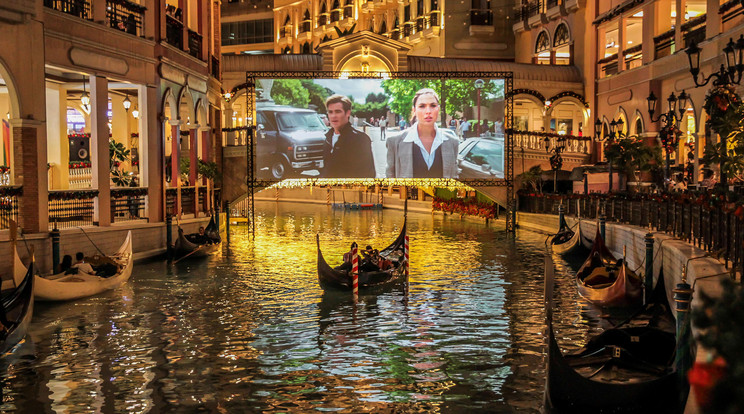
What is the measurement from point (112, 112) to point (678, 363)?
2490cm

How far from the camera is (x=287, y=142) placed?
26.8 meters

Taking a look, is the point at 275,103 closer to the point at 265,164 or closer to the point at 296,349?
the point at 265,164

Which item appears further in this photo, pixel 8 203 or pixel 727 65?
pixel 8 203

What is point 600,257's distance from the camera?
15.9 metres

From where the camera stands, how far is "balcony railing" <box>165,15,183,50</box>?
74.0ft

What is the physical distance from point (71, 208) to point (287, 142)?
984cm

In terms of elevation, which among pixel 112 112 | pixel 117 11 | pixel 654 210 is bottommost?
pixel 654 210

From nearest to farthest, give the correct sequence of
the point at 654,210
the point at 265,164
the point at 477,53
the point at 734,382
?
the point at 734,382 < the point at 654,210 < the point at 265,164 < the point at 477,53

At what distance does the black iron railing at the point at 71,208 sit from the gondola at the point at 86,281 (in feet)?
5.51

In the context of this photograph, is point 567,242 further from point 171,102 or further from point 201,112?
point 201,112

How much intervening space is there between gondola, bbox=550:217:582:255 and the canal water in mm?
1756

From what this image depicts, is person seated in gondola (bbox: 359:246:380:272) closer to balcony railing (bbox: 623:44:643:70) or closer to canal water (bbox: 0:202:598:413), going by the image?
canal water (bbox: 0:202:598:413)

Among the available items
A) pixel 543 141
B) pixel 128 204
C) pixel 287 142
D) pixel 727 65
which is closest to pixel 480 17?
pixel 543 141

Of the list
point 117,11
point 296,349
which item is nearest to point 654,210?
point 296,349
